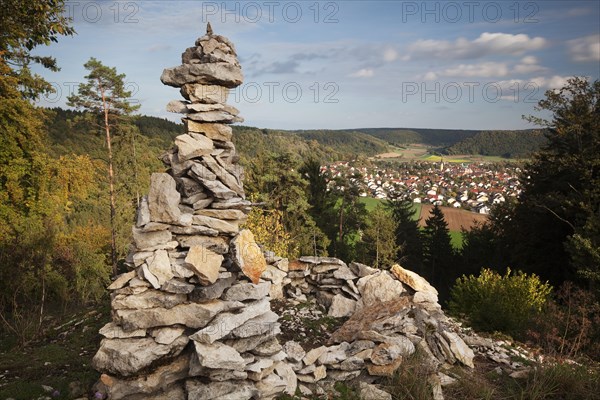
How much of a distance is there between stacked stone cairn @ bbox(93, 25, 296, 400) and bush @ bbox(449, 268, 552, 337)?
7.70m

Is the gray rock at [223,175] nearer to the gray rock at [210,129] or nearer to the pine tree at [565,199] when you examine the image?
the gray rock at [210,129]

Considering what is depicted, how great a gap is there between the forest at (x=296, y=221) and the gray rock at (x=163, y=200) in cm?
61

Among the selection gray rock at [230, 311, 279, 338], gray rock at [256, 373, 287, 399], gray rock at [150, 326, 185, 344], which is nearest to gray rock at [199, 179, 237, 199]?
gray rock at [230, 311, 279, 338]

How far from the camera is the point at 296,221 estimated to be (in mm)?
31469

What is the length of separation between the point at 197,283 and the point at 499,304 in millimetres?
9585

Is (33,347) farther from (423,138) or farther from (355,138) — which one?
(423,138)

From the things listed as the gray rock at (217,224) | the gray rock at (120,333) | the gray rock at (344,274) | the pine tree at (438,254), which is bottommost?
the pine tree at (438,254)

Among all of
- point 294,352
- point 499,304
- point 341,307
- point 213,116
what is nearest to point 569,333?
point 499,304

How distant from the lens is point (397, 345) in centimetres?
774

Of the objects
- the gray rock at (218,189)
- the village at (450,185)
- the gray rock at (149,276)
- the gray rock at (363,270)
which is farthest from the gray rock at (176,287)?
the village at (450,185)

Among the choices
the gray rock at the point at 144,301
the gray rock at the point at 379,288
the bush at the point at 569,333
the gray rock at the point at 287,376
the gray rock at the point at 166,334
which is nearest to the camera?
the gray rock at the point at 166,334

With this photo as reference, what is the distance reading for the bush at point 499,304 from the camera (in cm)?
1156

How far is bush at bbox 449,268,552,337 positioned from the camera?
1156cm

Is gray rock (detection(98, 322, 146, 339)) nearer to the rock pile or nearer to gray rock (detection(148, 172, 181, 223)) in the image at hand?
gray rock (detection(148, 172, 181, 223))
